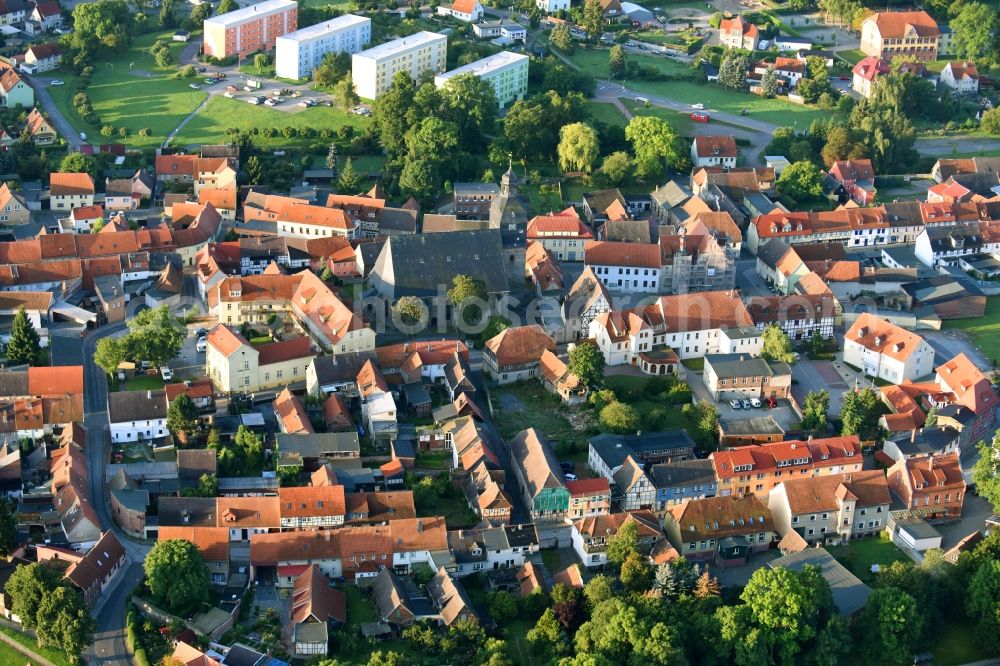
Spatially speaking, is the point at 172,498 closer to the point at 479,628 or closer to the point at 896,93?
the point at 479,628

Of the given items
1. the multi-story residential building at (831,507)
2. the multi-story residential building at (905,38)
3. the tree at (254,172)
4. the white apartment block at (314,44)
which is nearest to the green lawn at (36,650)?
the multi-story residential building at (831,507)

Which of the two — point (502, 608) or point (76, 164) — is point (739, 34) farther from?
point (502, 608)

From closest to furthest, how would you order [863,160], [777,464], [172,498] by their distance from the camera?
[172,498] → [777,464] → [863,160]

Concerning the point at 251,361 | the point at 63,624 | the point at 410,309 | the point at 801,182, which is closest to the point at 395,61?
the point at 801,182

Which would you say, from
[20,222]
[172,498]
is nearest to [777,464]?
[172,498]

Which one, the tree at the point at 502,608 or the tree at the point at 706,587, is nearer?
the tree at the point at 502,608

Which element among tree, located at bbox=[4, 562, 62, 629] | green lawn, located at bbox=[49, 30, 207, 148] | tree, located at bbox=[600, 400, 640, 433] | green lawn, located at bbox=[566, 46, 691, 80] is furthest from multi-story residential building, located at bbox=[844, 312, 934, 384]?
green lawn, located at bbox=[49, 30, 207, 148]

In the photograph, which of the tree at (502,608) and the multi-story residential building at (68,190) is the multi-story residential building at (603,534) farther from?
the multi-story residential building at (68,190)
